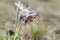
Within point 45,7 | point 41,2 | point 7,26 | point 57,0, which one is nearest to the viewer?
point 7,26

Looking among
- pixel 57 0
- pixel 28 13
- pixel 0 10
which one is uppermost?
pixel 28 13

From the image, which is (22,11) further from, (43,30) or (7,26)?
(7,26)

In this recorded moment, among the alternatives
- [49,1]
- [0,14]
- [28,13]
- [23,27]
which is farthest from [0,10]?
[49,1]

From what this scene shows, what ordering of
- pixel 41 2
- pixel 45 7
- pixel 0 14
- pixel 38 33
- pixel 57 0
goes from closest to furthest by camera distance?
1. pixel 38 33
2. pixel 0 14
3. pixel 45 7
4. pixel 41 2
5. pixel 57 0

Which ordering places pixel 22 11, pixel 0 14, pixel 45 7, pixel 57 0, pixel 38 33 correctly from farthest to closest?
pixel 57 0 < pixel 45 7 < pixel 0 14 < pixel 38 33 < pixel 22 11

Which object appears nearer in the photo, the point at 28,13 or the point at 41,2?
the point at 28,13

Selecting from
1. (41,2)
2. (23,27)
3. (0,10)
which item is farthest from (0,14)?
(41,2)

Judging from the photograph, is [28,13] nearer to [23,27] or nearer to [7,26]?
[23,27]

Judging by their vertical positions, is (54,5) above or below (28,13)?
below

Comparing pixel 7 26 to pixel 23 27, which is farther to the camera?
pixel 7 26
